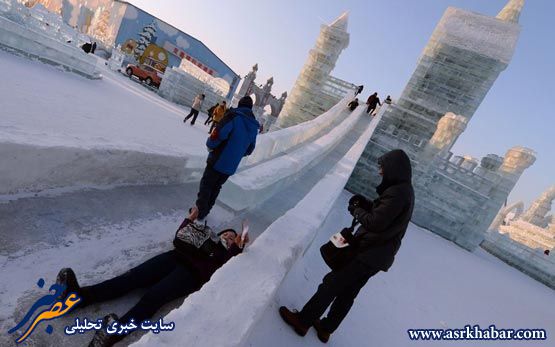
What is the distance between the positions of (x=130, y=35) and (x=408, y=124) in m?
40.5

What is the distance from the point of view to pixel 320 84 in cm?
2041

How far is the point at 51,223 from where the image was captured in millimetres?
2617

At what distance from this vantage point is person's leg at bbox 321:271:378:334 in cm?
287

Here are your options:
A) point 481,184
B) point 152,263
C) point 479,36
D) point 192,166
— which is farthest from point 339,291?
point 479,36

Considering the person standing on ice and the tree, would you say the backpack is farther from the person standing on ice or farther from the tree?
the tree

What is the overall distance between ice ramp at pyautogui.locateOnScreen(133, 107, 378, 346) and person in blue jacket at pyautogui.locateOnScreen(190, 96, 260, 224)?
Result: 44.9 inches

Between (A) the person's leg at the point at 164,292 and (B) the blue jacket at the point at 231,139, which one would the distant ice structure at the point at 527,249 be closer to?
(B) the blue jacket at the point at 231,139

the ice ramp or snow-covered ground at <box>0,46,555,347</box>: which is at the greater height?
the ice ramp

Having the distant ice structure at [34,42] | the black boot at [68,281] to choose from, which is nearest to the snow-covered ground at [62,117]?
the distant ice structure at [34,42]

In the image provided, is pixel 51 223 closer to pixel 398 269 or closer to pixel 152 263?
pixel 152 263

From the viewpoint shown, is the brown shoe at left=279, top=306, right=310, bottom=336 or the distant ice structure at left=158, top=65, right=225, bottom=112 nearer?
the brown shoe at left=279, top=306, right=310, bottom=336

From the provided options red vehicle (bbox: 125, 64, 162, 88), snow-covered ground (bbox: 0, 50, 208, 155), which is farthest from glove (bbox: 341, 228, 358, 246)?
red vehicle (bbox: 125, 64, 162, 88)

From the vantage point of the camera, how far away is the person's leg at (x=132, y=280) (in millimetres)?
2096

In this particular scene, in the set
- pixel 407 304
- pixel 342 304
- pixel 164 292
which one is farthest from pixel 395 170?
pixel 407 304
